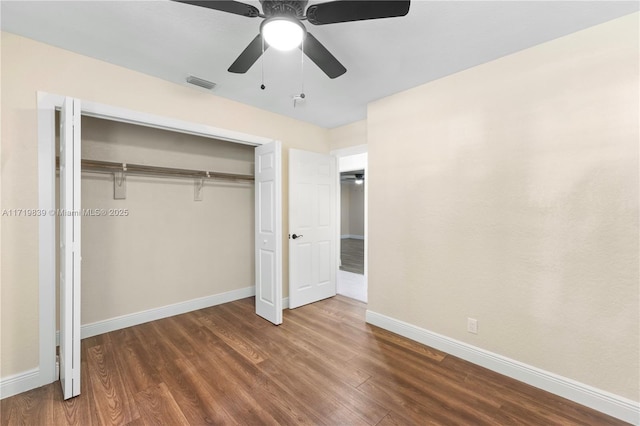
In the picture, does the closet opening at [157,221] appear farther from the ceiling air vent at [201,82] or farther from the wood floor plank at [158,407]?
the wood floor plank at [158,407]

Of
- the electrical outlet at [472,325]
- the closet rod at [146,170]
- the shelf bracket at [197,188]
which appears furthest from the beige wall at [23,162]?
the electrical outlet at [472,325]

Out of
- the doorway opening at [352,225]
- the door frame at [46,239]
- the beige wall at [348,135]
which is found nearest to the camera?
the door frame at [46,239]

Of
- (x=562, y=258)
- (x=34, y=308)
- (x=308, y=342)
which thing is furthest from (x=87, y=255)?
(x=562, y=258)

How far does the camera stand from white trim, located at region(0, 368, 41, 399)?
197 centimetres

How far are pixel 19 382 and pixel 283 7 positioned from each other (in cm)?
317

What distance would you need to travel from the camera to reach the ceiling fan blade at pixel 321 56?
1573mm

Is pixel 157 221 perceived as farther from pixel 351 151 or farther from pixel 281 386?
pixel 351 151

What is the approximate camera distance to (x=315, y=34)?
6.50 ft

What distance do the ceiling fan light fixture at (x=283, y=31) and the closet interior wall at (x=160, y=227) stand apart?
2.56m

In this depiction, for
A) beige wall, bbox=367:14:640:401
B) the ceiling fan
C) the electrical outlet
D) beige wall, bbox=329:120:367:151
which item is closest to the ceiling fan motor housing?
the ceiling fan

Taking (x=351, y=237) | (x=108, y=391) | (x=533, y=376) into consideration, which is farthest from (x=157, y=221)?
(x=351, y=237)

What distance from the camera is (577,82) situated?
196 cm

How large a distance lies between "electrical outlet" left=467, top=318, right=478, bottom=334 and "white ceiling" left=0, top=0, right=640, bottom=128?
2.28m

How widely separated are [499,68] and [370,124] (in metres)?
1.33
